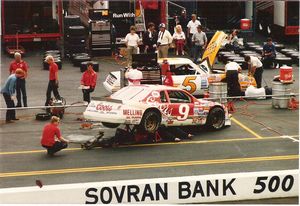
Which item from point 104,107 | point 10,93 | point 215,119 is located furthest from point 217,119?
point 10,93

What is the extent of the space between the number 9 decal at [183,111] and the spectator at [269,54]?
10625 millimetres

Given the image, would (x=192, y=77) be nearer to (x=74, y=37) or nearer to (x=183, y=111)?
(x=183, y=111)

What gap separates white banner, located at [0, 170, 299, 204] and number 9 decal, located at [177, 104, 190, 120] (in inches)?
225

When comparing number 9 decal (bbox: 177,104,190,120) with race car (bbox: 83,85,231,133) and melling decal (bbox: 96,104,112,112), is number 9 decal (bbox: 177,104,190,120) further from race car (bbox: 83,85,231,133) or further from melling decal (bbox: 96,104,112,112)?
melling decal (bbox: 96,104,112,112)

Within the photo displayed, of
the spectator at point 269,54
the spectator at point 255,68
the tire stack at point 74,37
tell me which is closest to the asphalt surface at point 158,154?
the spectator at point 255,68

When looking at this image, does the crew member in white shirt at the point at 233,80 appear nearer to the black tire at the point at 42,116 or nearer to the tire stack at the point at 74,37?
the black tire at the point at 42,116

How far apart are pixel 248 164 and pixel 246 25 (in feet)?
65.8

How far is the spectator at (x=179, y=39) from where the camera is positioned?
3162 centimetres

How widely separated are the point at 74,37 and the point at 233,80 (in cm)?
944

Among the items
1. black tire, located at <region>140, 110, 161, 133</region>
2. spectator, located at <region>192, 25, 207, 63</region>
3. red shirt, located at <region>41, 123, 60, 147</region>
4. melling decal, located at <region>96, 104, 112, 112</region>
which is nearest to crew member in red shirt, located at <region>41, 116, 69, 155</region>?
red shirt, located at <region>41, 123, 60, 147</region>

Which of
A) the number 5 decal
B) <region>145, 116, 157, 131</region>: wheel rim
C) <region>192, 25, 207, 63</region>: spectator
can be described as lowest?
<region>145, 116, 157, 131</region>: wheel rim

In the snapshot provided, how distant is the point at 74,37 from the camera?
31.4m

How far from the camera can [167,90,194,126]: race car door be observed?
19516mm

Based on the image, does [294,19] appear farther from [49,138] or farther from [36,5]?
[49,138]
